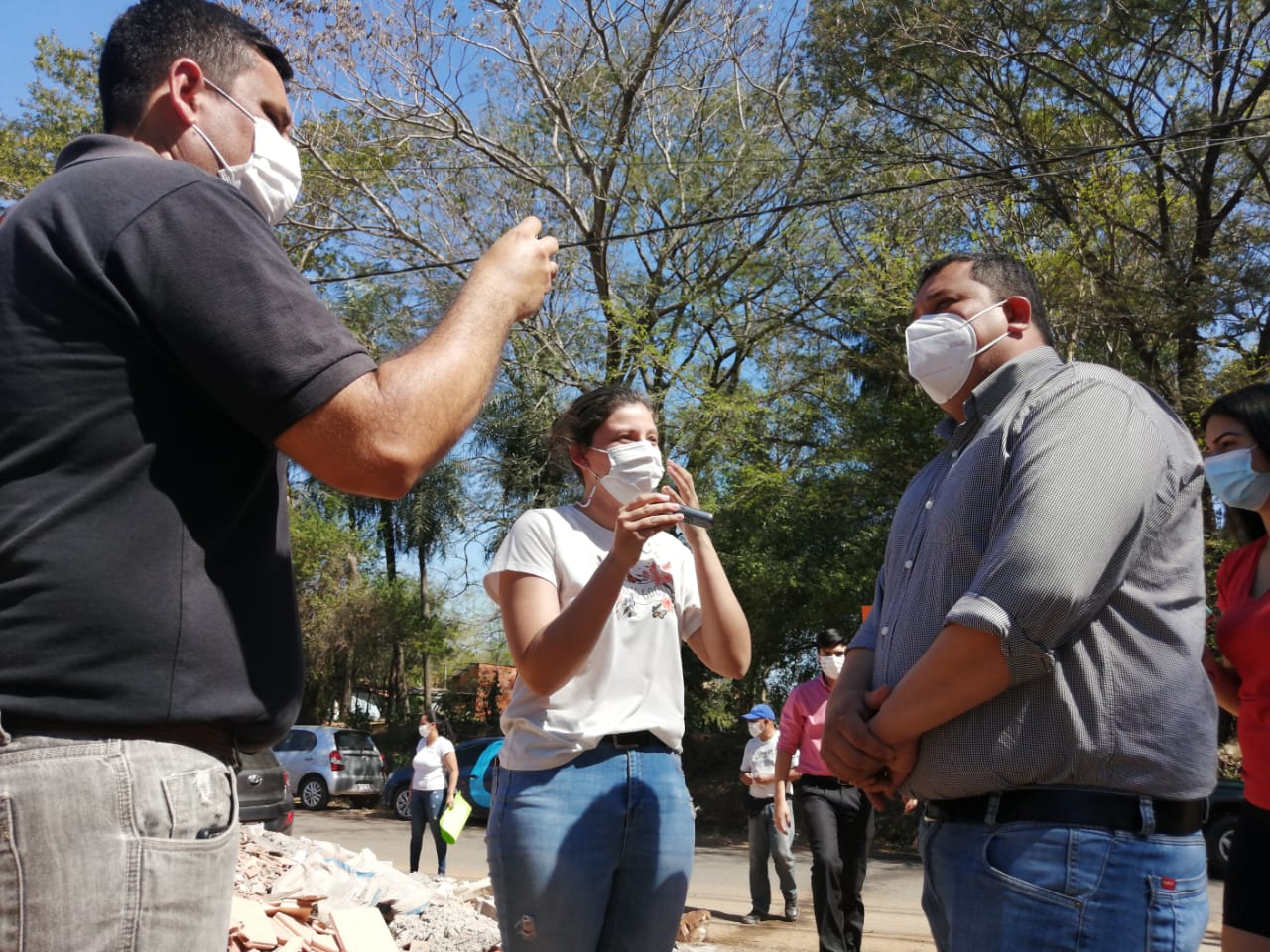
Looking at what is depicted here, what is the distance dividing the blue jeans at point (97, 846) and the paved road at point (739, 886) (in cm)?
723

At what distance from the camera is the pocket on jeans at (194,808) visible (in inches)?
60.4

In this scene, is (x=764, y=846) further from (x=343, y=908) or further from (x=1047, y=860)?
(x=1047, y=860)

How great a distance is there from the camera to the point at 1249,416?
13.3 ft

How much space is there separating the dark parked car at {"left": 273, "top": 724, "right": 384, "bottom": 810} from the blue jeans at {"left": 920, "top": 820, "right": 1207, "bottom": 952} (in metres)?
23.1

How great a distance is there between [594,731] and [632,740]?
0.13m

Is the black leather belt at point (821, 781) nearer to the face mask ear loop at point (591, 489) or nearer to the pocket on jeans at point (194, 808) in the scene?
the face mask ear loop at point (591, 489)

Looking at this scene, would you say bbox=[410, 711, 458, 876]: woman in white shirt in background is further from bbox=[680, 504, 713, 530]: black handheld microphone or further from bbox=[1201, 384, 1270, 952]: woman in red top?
bbox=[680, 504, 713, 530]: black handheld microphone

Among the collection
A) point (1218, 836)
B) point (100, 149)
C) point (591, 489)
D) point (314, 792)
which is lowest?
point (314, 792)

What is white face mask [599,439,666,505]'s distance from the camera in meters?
3.44

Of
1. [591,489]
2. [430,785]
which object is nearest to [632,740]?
[591,489]

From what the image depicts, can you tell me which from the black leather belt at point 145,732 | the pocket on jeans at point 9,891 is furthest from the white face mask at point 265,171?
the pocket on jeans at point 9,891

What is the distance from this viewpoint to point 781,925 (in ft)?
32.3

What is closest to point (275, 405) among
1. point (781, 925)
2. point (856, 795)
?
point (856, 795)

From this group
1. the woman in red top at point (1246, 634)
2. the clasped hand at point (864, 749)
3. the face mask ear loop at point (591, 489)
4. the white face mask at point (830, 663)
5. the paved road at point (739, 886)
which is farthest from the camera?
the paved road at point (739, 886)
